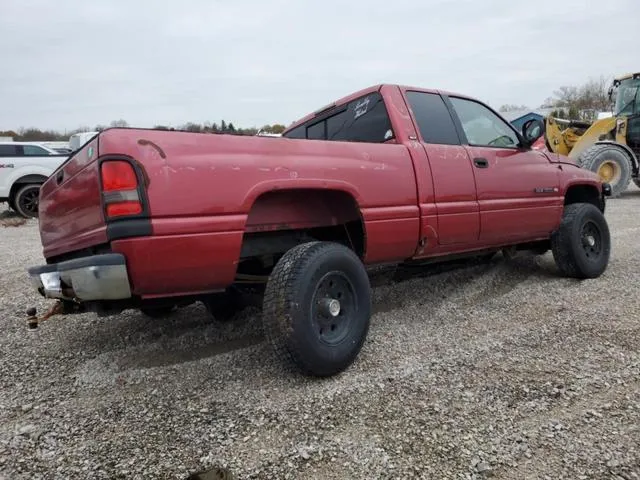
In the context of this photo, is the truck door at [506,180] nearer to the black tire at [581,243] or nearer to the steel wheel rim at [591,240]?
the black tire at [581,243]

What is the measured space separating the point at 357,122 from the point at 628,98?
11850 mm

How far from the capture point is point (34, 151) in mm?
10992

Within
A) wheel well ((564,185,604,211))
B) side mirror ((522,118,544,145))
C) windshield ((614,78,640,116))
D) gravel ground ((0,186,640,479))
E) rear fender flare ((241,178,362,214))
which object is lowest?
gravel ground ((0,186,640,479))

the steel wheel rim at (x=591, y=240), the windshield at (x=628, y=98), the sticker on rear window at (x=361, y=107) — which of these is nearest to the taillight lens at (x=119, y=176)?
the sticker on rear window at (x=361, y=107)

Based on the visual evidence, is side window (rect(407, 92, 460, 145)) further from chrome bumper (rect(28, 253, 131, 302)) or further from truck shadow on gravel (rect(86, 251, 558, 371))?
chrome bumper (rect(28, 253, 131, 302))

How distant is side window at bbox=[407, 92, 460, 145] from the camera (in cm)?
364

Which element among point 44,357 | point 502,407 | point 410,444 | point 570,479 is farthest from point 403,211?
point 44,357

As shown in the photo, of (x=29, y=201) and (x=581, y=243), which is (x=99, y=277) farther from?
(x=29, y=201)

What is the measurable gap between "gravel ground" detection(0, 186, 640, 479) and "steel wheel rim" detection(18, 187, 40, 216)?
8403mm

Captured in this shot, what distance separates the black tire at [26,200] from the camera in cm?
1084

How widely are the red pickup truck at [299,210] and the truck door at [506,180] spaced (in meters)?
0.02

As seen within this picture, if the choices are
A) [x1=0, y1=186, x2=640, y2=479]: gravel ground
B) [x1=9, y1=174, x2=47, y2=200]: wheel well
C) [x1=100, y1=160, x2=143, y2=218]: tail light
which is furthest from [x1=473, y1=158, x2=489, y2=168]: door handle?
[x1=9, y1=174, x2=47, y2=200]: wheel well

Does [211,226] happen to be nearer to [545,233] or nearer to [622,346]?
[622,346]

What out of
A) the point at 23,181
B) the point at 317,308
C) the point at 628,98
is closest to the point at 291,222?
the point at 317,308
